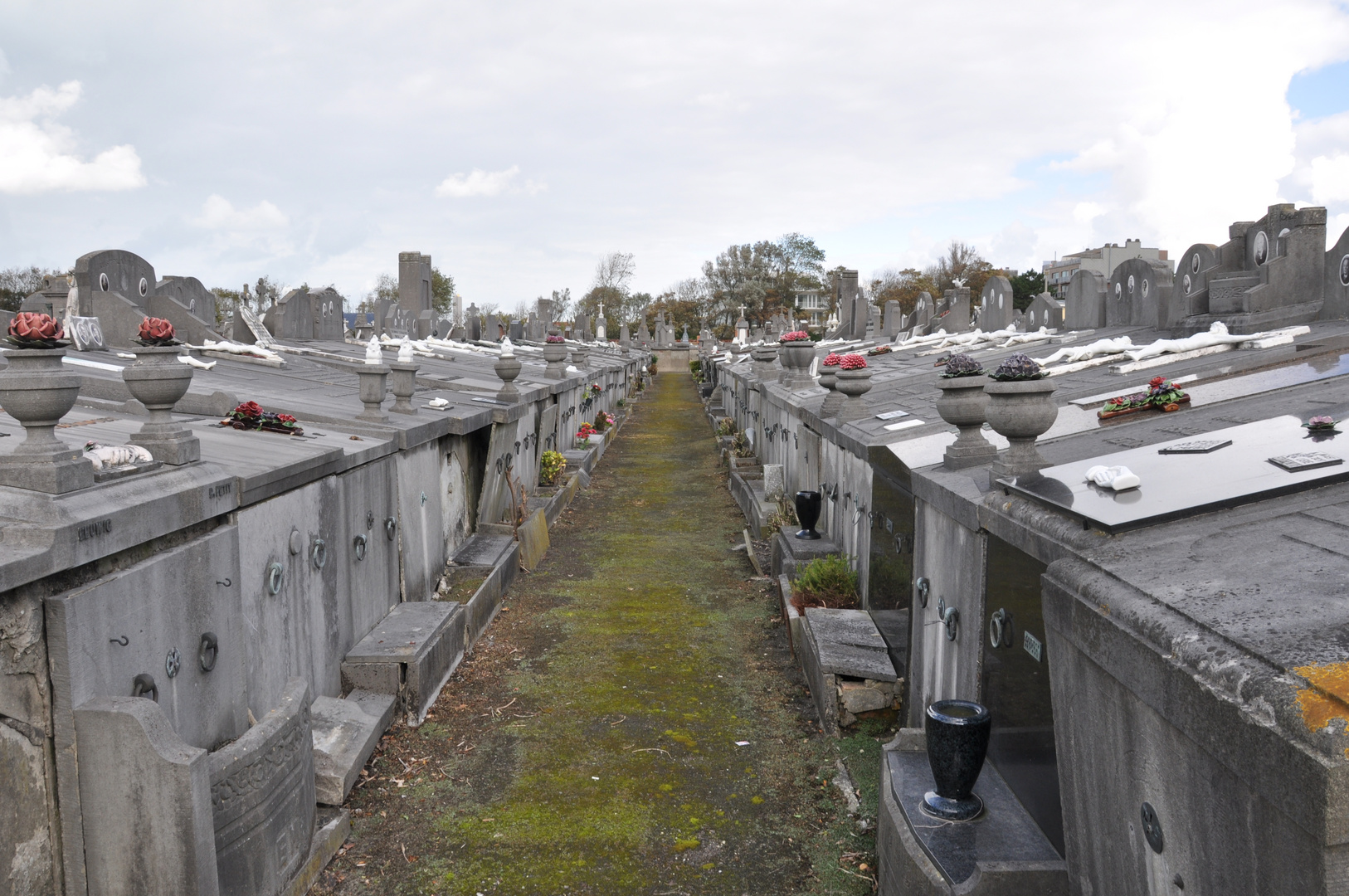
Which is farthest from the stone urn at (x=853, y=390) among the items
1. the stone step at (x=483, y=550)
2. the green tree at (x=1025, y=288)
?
the green tree at (x=1025, y=288)

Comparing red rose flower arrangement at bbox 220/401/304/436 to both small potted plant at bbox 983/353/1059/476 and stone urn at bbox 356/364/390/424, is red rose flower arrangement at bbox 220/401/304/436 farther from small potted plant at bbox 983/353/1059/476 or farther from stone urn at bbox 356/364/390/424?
small potted plant at bbox 983/353/1059/476

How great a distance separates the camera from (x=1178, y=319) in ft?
41.9

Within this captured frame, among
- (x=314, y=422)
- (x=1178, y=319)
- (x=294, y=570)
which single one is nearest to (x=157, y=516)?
(x=294, y=570)

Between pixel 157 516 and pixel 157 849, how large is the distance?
1.65 meters

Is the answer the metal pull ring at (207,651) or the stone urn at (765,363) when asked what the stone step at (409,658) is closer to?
the metal pull ring at (207,651)

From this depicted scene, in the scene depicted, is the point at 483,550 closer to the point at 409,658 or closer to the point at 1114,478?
the point at 409,658

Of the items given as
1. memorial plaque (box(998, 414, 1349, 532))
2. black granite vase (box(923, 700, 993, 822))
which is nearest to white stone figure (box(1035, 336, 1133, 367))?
memorial plaque (box(998, 414, 1349, 532))

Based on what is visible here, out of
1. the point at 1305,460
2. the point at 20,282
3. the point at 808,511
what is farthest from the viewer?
the point at 20,282

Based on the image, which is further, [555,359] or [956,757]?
[555,359]

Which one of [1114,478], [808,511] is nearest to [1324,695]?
[1114,478]

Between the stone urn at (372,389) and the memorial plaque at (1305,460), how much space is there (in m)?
7.68

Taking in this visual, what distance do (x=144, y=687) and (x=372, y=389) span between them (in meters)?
4.93

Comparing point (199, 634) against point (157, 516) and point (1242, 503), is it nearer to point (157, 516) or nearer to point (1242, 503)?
point (157, 516)

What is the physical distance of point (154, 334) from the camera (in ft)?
18.1
